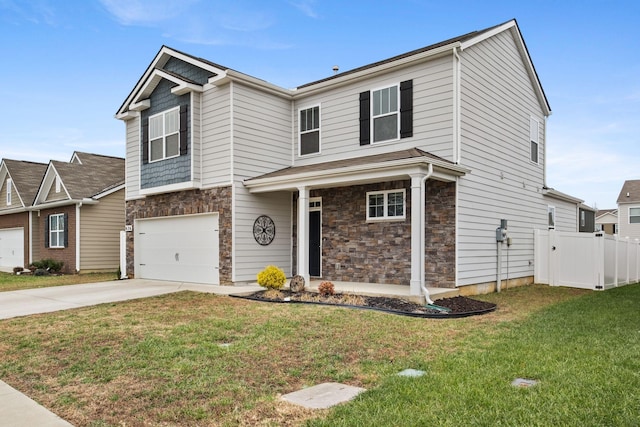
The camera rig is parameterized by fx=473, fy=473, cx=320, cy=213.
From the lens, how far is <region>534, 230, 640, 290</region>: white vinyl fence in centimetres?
1330

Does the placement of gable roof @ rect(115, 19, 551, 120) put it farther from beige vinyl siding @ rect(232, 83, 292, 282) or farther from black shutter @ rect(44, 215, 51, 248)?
black shutter @ rect(44, 215, 51, 248)

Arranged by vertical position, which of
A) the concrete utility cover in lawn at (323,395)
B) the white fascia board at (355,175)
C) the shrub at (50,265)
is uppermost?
the white fascia board at (355,175)

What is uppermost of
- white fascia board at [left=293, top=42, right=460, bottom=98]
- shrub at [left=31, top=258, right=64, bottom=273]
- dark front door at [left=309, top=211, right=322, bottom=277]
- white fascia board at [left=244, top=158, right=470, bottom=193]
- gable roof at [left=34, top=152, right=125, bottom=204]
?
white fascia board at [left=293, top=42, right=460, bottom=98]

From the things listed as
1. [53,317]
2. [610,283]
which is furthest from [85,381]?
[610,283]

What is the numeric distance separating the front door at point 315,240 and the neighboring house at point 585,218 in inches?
449

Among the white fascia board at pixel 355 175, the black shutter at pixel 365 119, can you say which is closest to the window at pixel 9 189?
the white fascia board at pixel 355 175

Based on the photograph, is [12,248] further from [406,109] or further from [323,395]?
[323,395]

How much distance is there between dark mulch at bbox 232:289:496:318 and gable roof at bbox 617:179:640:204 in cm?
2951

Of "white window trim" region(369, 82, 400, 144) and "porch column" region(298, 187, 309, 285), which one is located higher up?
"white window trim" region(369, 82, 400, 144)

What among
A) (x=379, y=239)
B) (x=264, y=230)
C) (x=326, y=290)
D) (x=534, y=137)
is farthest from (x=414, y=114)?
(x=534, y=137)

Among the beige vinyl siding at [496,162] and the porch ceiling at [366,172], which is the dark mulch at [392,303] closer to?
the beige vinyl siding at [496,162]

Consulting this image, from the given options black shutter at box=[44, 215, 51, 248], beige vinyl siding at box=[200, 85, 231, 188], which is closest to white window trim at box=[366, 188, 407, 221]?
beige vinyl siding at box=[200, 85, 231, 188]

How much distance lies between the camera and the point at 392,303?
9.27m

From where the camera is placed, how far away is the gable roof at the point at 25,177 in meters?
22.9
